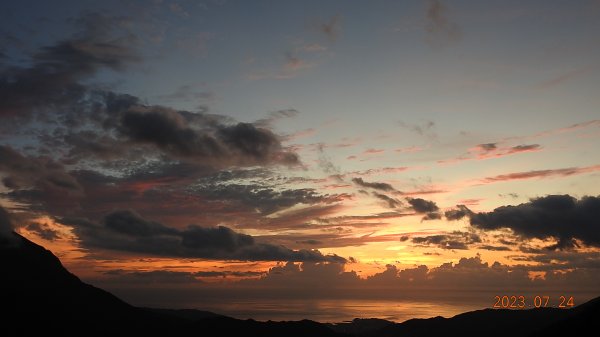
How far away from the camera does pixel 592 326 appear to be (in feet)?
625

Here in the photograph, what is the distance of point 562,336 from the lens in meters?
196

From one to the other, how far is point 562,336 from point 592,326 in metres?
12.4
